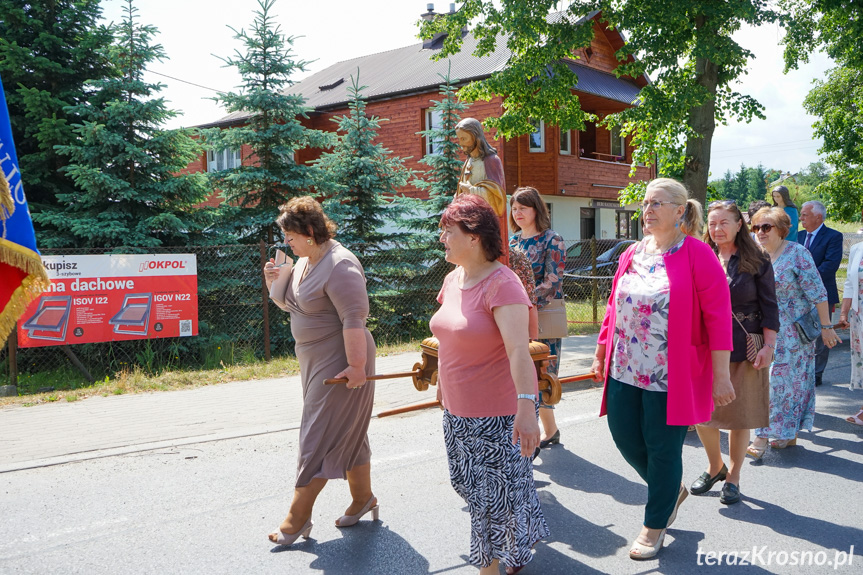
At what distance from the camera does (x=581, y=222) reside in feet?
84.4

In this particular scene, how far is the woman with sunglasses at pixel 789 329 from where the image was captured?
5.55m

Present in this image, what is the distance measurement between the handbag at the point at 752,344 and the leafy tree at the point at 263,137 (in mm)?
8763

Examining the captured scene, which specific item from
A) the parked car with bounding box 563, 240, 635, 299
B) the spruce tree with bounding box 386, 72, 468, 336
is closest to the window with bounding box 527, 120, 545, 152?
the parked car with bounding box 563, 240, 635, 299

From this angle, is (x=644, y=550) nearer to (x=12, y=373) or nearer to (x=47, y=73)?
(x=12, y=373)

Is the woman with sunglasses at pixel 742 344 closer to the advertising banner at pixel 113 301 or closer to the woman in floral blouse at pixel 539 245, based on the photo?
the woman in floral blouse at pixel 539 245

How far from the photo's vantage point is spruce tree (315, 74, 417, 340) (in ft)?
40.9

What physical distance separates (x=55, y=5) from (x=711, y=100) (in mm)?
11456

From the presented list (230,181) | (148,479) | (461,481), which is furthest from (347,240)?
(461,481)

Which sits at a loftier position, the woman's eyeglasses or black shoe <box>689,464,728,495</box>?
the woman's eyeglasses

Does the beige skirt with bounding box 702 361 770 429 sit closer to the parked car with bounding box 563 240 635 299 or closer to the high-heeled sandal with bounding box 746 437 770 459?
the high-heeled sandal with bounding box 746 437 770 459

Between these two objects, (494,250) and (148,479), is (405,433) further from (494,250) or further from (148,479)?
(494,250)

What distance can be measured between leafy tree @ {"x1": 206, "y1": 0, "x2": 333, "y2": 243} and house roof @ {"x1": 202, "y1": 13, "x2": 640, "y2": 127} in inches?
305

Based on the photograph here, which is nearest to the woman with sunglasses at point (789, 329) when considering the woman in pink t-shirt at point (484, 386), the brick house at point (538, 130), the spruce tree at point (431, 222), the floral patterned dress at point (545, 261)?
the floral patterned dress at point (545, 261)

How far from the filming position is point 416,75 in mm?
24453
